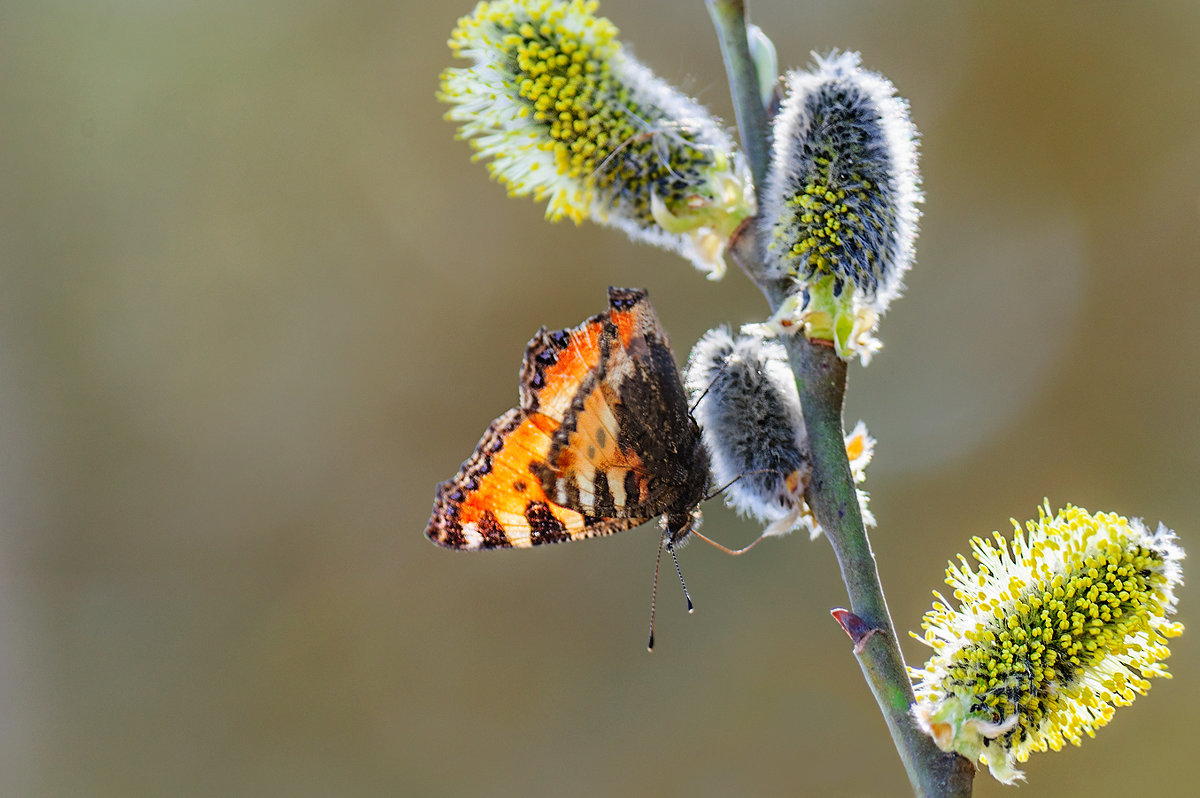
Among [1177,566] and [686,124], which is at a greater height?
[686,124]

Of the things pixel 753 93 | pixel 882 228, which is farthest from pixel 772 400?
pixel 753 93

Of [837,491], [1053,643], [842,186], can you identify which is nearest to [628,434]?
[837,491]

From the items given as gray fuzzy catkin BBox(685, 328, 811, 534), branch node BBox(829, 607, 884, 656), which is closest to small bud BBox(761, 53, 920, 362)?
gray fuzzy catkin BBox(685, 328, 811, 534)

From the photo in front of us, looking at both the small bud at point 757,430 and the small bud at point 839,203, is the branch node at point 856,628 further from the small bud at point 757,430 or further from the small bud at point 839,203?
the small bud at point 839,203

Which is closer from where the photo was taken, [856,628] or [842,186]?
[856,628]

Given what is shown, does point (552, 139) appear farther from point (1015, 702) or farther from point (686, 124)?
point (1015, 702)

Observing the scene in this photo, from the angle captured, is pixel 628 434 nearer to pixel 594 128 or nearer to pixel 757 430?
pixel 757 430

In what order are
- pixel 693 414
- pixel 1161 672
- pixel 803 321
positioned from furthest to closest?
pixel 693 414 → pixel 803 321 → pixel 1161 672
